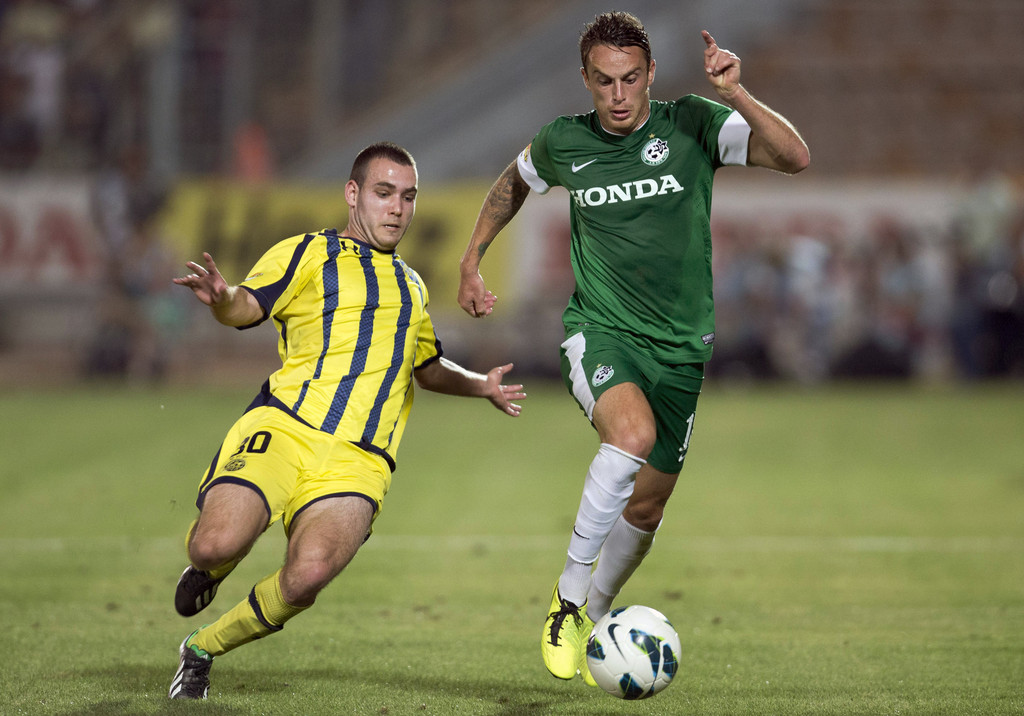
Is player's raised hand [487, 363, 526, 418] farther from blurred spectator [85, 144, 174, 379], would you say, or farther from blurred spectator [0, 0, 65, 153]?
blurred spectator [0, 0, 65, 153]

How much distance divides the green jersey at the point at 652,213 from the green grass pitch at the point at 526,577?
1423mm

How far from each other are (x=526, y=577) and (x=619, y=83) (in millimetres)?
3215

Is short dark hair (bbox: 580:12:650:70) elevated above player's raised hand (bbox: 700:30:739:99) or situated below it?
above

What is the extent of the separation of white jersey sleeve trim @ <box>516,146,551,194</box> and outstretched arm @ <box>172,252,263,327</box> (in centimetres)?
128

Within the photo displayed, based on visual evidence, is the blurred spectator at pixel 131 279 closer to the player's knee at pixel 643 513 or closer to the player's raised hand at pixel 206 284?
the player's knee at pixel 643 513

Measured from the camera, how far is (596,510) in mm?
4676

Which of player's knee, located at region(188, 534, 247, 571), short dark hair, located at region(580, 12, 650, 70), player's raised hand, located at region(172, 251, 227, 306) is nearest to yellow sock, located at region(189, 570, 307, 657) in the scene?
player's knee, located at region(188, 534, 247, 571)

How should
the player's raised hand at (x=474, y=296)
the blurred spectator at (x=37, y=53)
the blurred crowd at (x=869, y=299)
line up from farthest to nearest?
the blurred spectator at (x=37, y=53) < the blurred crowd at (x=869, y=299) < the player's raised hand at (x=474, y=296)

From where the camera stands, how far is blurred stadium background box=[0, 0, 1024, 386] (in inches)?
705

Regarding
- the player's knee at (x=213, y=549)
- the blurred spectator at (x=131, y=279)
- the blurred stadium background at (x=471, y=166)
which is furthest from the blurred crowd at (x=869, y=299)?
the player's knee at (x=213, y=549)

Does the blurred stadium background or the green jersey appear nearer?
the green jersey

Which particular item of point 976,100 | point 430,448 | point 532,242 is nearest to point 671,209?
point 430,448

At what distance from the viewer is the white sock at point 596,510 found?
463 cm

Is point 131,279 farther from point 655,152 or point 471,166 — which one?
point 655,152
